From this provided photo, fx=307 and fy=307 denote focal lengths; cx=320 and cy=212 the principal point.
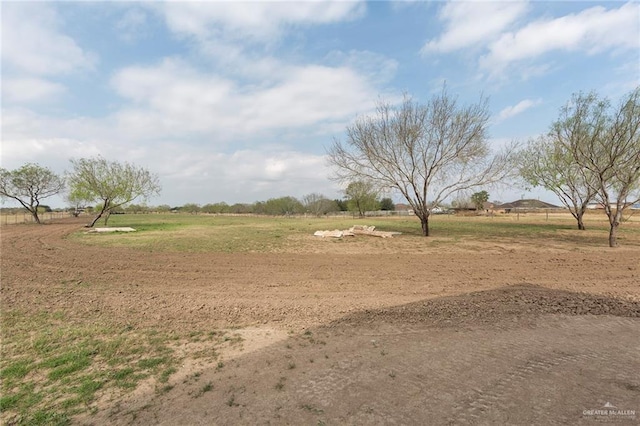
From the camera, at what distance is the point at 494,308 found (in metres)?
5.69

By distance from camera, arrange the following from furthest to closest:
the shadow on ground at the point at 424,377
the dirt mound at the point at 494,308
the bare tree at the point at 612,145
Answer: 1. the bare tree at the point at 612,145
2. the dirt mound at the point at 494,308
3. the shadow on ground at the point at 424,377

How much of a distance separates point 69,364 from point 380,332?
4070 mm

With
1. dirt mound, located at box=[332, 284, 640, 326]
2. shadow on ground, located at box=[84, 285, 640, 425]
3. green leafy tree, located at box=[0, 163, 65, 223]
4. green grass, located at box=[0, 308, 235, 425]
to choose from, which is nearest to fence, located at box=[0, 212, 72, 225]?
green leafy tree, located at box=[0, 163, 65, 223]

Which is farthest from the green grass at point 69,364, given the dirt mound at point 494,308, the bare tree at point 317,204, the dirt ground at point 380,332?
the bare tree at point 317,204

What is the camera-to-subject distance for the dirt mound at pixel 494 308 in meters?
5.21

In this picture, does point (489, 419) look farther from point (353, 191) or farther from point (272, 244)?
point (353, 191)

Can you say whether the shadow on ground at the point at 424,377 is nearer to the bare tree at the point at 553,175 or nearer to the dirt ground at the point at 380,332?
the dirt ground at the point at 380,332

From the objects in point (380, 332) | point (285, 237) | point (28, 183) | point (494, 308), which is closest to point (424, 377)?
point (380, 332)

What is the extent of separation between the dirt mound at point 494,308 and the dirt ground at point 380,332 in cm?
4

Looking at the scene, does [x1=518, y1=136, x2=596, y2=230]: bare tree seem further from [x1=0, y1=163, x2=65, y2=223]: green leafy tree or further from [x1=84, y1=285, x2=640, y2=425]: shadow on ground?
[x1=0, y1=163, x2=65, y2=223]: green leafy tree

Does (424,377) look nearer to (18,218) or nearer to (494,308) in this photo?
(494,308)

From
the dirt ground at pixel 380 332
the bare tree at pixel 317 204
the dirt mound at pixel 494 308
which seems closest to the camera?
the dirt ground at pixel 380 332

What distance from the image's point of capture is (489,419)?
8.91ft

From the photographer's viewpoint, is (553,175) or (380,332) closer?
(380,332)
